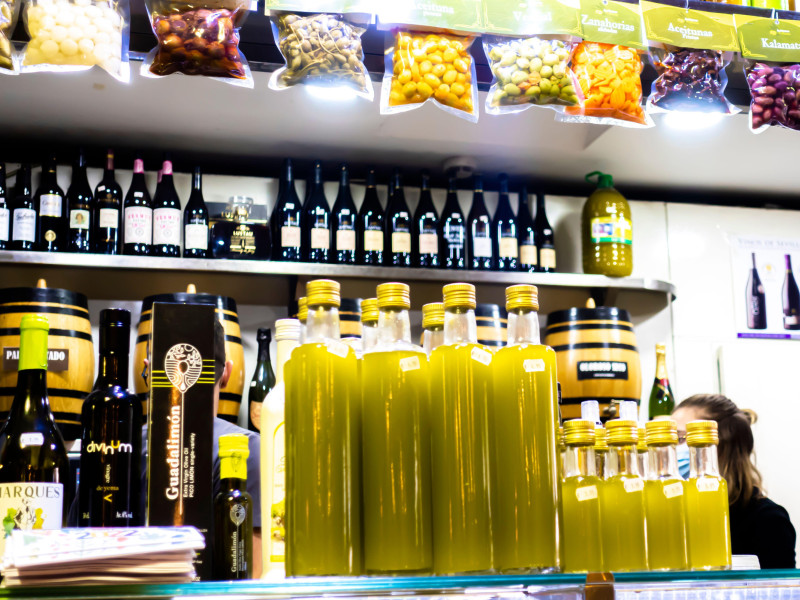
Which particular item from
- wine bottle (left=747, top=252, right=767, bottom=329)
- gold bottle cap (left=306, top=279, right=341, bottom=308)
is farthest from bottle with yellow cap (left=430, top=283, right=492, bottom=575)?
wine bottle (left=747, top=252, right=767, bottom=329)

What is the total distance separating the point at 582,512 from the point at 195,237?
86.8 inches

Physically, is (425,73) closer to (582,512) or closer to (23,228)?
(582,512)

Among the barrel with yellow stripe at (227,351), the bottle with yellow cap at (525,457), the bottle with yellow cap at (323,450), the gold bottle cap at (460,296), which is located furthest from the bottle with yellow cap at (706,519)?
the barrel with yellow stripe at (227,351)

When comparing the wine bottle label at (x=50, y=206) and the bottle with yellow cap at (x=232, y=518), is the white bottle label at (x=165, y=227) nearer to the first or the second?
the wine bottle label at (x=50, y=206)

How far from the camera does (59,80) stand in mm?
2834

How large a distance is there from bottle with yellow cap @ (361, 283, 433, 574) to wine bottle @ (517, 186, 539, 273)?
238 centimetres

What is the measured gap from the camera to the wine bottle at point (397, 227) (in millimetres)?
3340

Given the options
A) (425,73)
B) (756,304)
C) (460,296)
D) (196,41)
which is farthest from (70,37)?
(756,304)

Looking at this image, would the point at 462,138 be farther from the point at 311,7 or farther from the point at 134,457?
the point at 134,457

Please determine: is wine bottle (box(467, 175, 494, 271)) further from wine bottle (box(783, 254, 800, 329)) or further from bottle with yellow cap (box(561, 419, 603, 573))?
bottle with yellow cap (box(561, 419, 603, 573))

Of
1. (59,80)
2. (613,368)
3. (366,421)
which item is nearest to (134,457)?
(366,421)

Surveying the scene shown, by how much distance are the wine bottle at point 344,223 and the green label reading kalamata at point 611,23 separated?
136cm

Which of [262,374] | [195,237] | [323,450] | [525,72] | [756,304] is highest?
[525,72]

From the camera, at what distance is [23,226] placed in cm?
308
